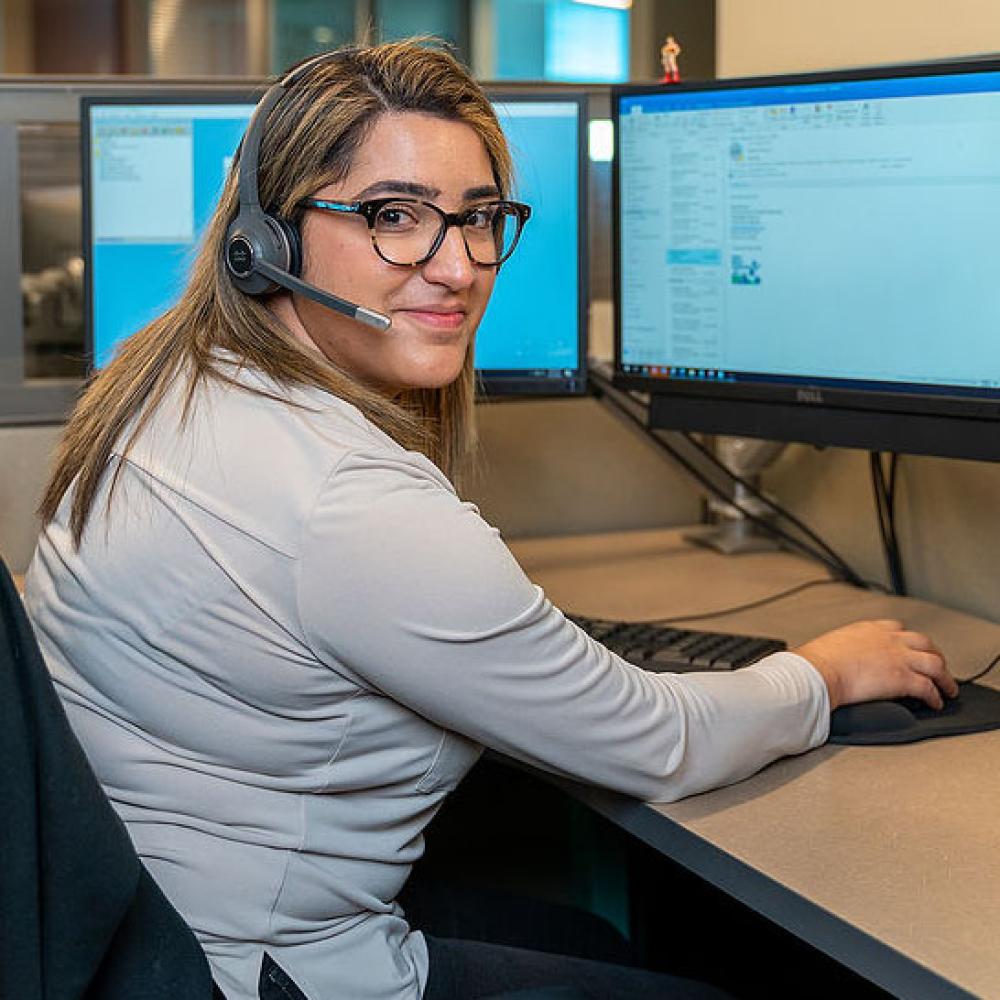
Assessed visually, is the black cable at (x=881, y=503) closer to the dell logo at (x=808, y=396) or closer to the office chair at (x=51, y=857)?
the dell logo at (x=808, y=396)

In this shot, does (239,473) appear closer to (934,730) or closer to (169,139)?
(934,730)

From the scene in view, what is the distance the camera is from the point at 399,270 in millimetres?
1156

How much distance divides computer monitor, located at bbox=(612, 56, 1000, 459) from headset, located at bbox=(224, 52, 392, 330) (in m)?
0.53

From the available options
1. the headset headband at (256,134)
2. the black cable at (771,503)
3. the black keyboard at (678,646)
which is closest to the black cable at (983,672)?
the black keyboard at (678,646)

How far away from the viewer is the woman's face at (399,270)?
113 cm

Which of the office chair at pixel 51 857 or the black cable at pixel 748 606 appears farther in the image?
the black cable at pixel 748 606

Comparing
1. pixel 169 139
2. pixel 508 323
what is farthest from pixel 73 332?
pixel 508 323

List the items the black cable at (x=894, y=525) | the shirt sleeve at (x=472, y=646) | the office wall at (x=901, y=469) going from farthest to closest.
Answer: the black cable at (x=894, y=525) < the office wall at (x=901, y=469) < the shirt sleeve at (x=472, y=646)

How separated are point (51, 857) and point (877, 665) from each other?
69 centimetres

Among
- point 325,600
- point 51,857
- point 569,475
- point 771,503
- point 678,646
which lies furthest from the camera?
point 569,475

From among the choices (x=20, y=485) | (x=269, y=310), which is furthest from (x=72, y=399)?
(x=269, y=310)

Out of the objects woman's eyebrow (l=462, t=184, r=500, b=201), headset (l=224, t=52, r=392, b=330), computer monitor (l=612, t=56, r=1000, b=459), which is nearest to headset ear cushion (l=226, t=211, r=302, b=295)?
headset (l=224, t=52, r=392, b=330)

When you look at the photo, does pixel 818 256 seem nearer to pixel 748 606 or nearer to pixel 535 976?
pixel 748 606

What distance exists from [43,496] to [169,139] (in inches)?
25.6
